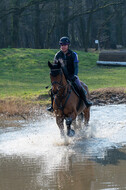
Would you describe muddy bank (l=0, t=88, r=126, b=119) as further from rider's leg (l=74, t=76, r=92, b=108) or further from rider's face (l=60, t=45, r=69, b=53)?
rider's face (l=60, t=45, r=69, b=53)

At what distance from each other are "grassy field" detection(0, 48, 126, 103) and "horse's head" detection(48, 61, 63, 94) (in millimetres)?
8802

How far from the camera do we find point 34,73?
88.9 ft

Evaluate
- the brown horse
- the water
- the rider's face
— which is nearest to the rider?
the rider's face

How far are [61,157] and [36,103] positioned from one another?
8081 mm

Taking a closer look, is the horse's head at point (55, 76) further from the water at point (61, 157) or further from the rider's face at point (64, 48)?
the water at point (61, 157)

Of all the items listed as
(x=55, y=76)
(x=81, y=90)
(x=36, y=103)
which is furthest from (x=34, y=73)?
(x=55, y=76)

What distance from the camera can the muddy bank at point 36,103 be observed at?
14516mm

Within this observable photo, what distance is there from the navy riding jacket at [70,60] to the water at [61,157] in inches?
69.6

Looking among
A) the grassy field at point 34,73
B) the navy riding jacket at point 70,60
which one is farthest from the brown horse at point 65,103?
the grassy field at point 34,73

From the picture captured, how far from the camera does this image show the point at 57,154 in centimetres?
847

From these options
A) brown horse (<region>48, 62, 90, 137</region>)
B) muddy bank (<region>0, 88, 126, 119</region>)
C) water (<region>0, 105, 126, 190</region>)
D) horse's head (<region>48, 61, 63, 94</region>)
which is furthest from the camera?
muddy bank (<region>0, 88, 126, 119</region>)

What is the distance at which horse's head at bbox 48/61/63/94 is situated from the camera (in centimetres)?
841

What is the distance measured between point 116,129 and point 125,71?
16.7 metres

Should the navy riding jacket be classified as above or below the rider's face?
below
